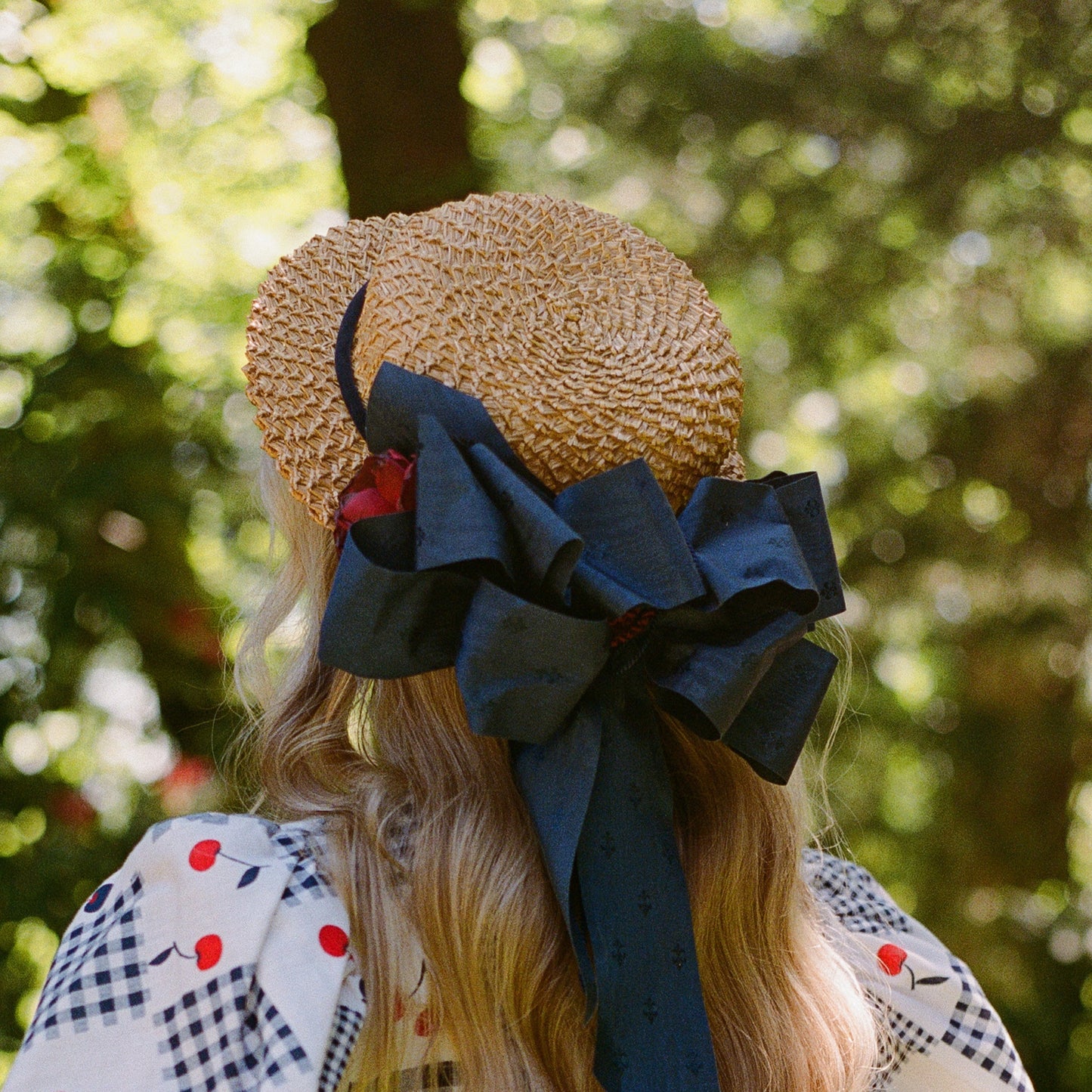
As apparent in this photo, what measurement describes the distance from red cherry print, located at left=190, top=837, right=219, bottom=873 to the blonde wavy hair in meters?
0.12

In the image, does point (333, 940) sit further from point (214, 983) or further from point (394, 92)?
point (394, 92)

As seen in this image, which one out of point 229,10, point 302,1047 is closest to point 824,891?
point 302,1047

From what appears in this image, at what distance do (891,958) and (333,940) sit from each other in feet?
2.55

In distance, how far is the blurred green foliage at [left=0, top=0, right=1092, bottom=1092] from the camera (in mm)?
2523

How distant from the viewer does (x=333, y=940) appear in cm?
111

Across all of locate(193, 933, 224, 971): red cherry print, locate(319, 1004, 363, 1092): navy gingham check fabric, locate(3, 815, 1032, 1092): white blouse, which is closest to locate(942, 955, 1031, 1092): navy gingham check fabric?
locate(3, 815, 1032, 1092): white blouse

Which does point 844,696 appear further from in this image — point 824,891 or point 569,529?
point 569,529

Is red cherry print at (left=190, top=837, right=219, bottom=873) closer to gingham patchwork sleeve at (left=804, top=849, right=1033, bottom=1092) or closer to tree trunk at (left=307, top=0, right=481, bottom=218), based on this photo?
gingham patchwork sleeve at (left=804, top=849, right=1033, bottom=1092)

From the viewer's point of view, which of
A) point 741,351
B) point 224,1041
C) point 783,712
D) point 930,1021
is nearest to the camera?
point 224,1041

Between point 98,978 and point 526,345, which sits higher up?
point 526,345

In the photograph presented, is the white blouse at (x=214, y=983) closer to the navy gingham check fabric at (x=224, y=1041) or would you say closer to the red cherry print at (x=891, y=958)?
the navy gingham check fabric at (x=224, y=1041)

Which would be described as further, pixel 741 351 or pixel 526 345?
pixel 741 351

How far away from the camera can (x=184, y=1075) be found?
1.04 m

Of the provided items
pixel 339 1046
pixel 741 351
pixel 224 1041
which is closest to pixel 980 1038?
pixel 339 1046
